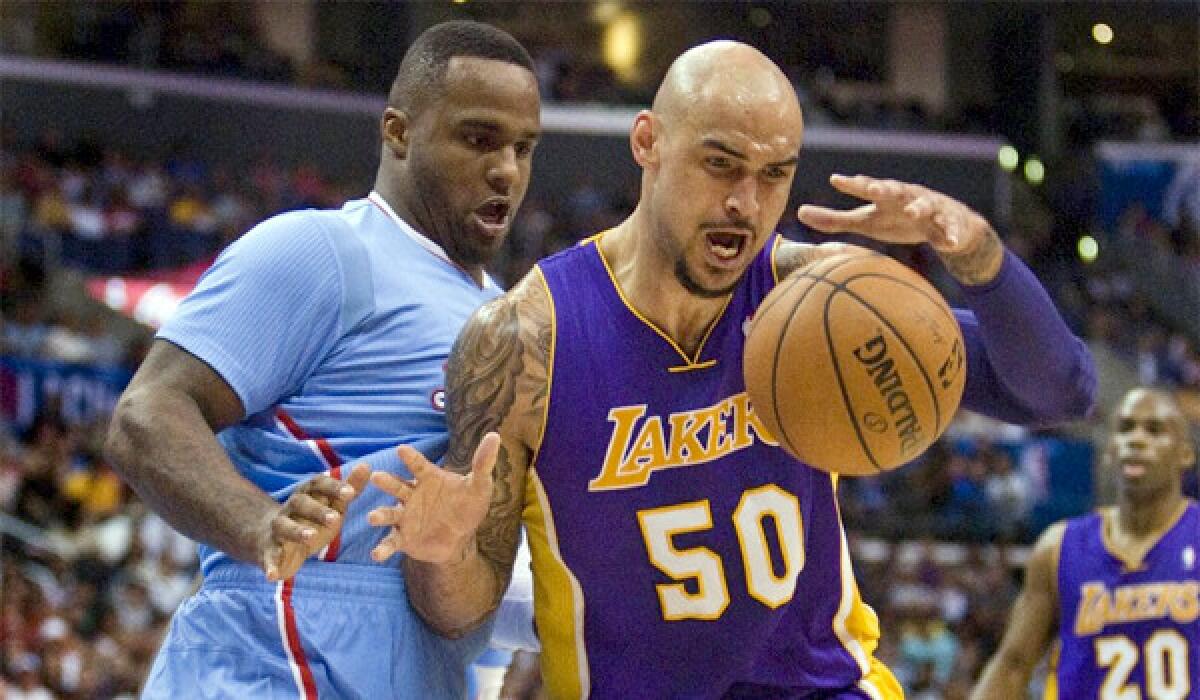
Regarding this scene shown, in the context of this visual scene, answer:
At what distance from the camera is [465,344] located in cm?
345

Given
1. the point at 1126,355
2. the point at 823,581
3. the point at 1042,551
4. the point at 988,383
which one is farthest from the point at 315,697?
the point at 1126,355

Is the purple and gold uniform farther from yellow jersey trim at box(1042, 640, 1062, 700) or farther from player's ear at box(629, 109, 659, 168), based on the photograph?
yellow jersey trim at box(1042, 640, 1062, 700)

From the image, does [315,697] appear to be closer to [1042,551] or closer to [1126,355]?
[1042,551]

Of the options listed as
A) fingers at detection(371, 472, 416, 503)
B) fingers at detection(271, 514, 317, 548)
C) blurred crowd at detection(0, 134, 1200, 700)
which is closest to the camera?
fingers at detection(271, 514, 317, 548)

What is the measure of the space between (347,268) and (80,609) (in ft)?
25.1

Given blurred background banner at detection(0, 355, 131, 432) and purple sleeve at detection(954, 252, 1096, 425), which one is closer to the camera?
purple sleeve at detection(954, 252, 1096, 425)

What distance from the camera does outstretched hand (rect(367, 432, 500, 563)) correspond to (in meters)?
3.09

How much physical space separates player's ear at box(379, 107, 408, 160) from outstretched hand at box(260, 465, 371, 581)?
1.12m

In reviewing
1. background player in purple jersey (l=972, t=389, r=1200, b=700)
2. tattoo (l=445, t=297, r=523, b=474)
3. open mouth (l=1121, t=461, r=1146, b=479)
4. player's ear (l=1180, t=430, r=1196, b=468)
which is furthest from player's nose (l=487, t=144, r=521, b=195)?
player's ear (l=1180, t=430, r=1196, b=468)

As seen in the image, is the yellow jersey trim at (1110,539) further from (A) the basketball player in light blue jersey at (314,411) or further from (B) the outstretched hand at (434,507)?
(B) the outstretched hand at (434,507)

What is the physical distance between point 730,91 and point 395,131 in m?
0.86

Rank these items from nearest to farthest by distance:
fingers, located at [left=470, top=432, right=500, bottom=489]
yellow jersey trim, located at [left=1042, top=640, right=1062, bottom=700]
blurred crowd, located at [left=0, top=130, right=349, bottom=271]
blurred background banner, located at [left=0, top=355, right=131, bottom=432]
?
fingers, located at [left=470, top=432, right=500, bottom=489]
yellow jersey trim, located at [left=1042, top=640, right=1062, bottom=700]
blurred background banner, located at [left=0, top=355, right=131, bottom=432]
blurred crowd, located at [left=0, top=130, right=349, bottom=271]

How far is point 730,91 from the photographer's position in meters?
3.45

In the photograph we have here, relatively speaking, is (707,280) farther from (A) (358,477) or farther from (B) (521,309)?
(A) (358,477)
